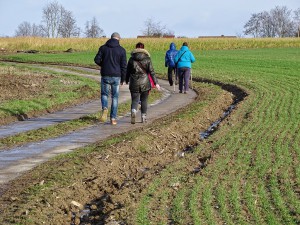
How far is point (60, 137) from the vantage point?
13336mm

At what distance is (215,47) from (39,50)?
2190cm

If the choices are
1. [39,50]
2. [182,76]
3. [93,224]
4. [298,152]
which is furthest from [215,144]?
[39,50]

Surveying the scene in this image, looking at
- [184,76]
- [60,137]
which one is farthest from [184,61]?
[60,137]

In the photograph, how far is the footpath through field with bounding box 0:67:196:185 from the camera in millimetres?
10391

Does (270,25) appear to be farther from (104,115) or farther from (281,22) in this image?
(104,115)

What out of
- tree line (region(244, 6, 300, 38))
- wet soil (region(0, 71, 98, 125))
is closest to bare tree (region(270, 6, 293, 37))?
tree line (region(244, 6, 300, 38))

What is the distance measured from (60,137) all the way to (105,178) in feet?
13.9

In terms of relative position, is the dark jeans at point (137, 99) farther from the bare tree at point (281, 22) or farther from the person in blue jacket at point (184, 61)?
the bare tree at point (281, 22)

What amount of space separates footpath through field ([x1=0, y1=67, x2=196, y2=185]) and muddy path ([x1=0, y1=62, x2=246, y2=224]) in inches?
12.1

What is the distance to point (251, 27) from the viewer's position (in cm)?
17488

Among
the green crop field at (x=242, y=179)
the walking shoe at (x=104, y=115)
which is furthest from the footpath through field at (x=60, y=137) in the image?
the green crop field at (x=242, y=179)

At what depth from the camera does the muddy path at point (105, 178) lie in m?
7.44

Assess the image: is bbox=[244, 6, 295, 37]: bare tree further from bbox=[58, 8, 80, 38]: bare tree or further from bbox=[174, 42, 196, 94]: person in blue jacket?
bbox=[174, 42, 196, 94]: person in blue jacket

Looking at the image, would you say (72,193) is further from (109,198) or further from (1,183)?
(1,183)
